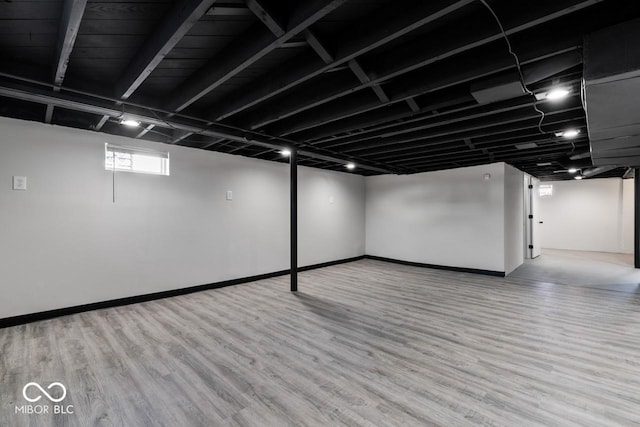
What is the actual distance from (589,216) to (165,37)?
1267cm

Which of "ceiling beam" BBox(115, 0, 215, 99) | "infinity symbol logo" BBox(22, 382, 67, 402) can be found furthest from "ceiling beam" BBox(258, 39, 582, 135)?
"infinity symbol logo" BBox(22, 382, 67, 402)

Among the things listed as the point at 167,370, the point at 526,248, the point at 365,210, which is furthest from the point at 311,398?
the point at 526,248

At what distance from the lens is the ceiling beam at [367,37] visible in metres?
1.63

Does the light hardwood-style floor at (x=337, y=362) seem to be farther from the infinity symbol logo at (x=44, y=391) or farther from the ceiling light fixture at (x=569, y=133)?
the ceiling light fixture at (x=569, y=133)

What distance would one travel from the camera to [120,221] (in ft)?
13.5

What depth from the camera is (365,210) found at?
27.6ft

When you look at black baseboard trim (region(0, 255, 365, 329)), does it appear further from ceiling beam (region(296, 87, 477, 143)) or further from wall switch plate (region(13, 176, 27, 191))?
ceiling beam (region(296, 87, 477, 143))

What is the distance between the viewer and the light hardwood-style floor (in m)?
1.91

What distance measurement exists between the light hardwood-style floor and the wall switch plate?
1.63 m

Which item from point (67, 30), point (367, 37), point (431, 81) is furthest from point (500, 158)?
point (67, 30)

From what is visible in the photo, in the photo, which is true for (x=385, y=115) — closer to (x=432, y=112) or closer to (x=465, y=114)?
(x=432, y=112)

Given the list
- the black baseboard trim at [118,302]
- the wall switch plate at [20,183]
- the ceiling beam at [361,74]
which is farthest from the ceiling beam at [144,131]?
the ceiling beam at [361,74]

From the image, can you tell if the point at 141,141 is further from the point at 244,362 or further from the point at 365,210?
the point at 365,210

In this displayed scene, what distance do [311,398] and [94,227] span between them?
3.73 m
